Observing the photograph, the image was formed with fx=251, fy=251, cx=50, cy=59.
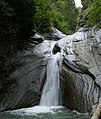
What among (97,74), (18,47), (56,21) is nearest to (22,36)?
(18,47)

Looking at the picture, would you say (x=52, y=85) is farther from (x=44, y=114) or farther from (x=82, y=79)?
(x=44, y=114)

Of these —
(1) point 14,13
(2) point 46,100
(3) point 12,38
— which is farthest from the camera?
(3) point 12,38

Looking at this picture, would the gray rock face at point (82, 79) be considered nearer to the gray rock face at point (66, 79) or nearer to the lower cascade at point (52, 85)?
the gray rock face at point (66, 79)

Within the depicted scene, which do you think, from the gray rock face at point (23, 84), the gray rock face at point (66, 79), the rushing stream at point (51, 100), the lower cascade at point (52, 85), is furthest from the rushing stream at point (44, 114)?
the lower cascade at point (52, 85)

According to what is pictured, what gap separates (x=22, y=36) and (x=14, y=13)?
2768 millimetres

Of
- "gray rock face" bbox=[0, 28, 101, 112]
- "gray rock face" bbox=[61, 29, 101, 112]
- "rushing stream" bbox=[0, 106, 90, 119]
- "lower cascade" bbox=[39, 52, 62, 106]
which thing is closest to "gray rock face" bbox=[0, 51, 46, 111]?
"gray rock face" bbox=[0, 28, 101, 112]

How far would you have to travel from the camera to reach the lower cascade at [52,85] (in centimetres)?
1177

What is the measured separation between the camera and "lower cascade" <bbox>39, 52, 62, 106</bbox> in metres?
11.8

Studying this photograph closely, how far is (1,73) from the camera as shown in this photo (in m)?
12.6

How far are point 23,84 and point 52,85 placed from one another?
145 cm

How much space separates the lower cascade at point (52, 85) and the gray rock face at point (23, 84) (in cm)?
28

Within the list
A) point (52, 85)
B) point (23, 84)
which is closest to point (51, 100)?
point (52, 85)

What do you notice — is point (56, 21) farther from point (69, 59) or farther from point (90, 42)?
point (69, 59)

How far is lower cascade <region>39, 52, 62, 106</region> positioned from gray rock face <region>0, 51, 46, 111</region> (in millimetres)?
276
